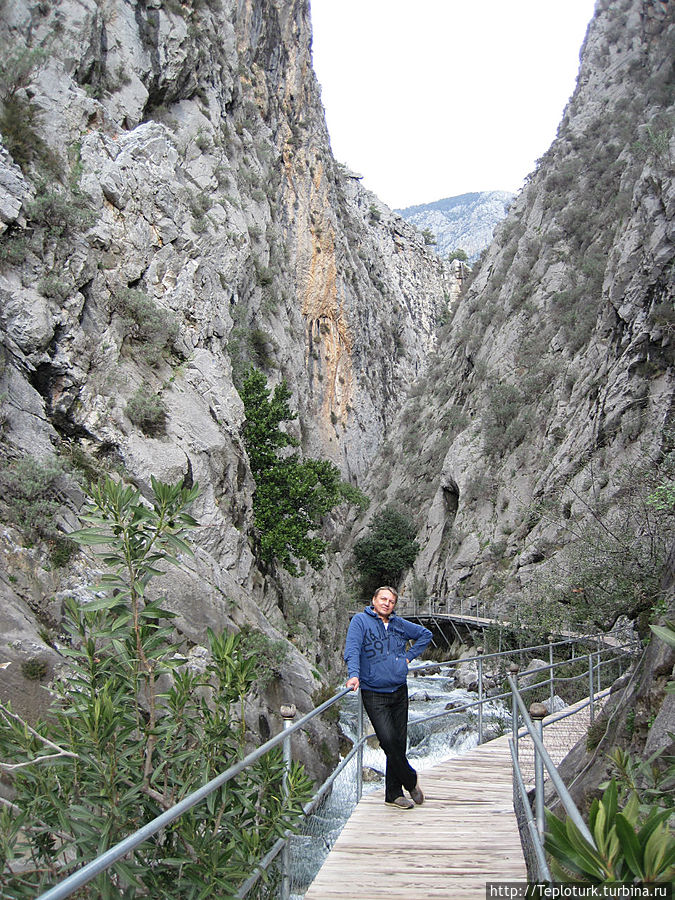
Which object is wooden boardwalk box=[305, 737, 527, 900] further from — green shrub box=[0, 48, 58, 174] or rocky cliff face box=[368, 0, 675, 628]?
green shrub box=[0, 48, 58, 174]

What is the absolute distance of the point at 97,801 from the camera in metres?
2.48

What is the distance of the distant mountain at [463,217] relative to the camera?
396 ft

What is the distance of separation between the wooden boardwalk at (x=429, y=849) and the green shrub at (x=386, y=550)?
2692cm

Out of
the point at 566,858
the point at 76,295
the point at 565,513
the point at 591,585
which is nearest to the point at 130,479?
the point at 76,295

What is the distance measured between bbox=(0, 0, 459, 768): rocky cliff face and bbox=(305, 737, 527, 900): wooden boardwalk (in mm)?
4397

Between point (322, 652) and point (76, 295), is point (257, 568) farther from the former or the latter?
point (76, 295)

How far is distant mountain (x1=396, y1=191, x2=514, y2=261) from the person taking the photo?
120625mm

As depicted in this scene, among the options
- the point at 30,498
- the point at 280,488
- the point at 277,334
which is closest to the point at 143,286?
the point at 280,488

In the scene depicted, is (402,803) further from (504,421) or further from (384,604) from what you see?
(504,421)

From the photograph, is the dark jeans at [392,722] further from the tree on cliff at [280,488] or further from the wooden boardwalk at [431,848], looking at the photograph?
the tree on cliff at [280,488]

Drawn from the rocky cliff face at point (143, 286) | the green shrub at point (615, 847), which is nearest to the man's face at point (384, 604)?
the green shrub at point (615, 847)

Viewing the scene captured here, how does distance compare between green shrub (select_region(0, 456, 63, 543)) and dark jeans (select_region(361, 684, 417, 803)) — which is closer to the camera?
dark jeans (select_region(361, 684, 417, 803))

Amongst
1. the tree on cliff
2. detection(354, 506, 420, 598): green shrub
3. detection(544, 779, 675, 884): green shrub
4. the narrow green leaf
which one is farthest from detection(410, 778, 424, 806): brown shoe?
detection(354, 506, 420, 598): green shrub

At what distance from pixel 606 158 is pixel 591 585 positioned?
99.5 ft
